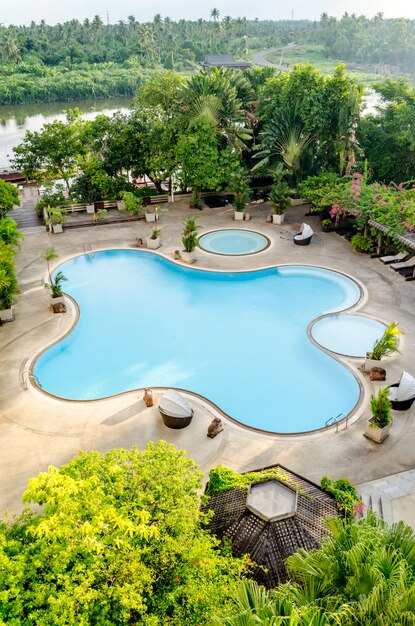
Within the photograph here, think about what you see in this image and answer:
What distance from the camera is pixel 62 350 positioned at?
64.8 feet

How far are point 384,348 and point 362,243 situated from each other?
33.5 feet

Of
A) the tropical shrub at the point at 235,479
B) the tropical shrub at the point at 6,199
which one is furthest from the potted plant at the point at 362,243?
the tropical shrub at the point at 6,199

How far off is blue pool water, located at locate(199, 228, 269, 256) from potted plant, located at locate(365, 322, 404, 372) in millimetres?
10841

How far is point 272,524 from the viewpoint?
1055 cm

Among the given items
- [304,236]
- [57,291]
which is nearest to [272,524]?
[57,291]

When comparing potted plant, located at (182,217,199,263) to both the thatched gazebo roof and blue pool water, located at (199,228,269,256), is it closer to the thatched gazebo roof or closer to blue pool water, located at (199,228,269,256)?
blue pool water, located at (199,228,269,256)

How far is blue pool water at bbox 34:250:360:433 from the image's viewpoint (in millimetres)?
17406

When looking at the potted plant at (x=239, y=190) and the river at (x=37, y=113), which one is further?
the river at (x=37, y=113)

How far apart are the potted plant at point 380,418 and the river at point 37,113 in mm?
50887

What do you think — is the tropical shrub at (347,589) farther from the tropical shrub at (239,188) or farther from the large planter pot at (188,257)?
the tropical shrub at (239,188)

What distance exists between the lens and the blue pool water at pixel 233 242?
27470mm

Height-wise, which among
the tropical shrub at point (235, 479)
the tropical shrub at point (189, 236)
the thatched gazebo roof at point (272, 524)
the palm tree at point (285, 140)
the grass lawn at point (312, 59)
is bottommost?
the tropical shrub at point (235, 479)

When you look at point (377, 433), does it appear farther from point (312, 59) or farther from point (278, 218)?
point (312, 59)

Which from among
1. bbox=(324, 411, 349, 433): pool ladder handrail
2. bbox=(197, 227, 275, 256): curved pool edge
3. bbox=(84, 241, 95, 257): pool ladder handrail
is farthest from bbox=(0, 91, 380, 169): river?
bbox=(324, 411, 349, 433): pool ladder handrail
